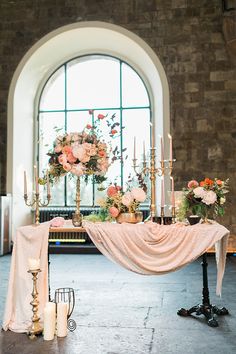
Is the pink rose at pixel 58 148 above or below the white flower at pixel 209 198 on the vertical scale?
above

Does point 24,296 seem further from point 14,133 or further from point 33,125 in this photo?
point 33,125

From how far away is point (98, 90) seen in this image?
997cm

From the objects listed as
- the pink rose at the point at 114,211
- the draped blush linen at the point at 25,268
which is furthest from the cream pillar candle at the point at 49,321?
the pink rose at the point at 114,211

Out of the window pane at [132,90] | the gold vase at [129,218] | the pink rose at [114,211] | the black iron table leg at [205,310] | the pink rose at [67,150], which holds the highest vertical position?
the window pane at [132,90]

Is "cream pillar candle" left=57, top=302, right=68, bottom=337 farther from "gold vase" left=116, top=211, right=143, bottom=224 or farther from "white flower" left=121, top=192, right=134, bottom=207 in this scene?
"white flower" left=121, top=192, right=134, bottom=207

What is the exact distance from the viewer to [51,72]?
9875mm

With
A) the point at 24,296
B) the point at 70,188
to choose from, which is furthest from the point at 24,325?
the point at 70,188

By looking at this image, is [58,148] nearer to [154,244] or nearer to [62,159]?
[62,159]

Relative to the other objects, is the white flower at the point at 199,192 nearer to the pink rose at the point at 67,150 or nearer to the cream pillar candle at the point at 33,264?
the pink rose at the point at 67,150

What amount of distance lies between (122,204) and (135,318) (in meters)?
1.07

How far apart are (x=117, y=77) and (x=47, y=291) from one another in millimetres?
7321

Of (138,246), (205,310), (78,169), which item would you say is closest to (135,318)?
(205,310)

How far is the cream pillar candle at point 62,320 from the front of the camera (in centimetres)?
304

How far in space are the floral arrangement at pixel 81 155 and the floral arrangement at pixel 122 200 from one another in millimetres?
219
